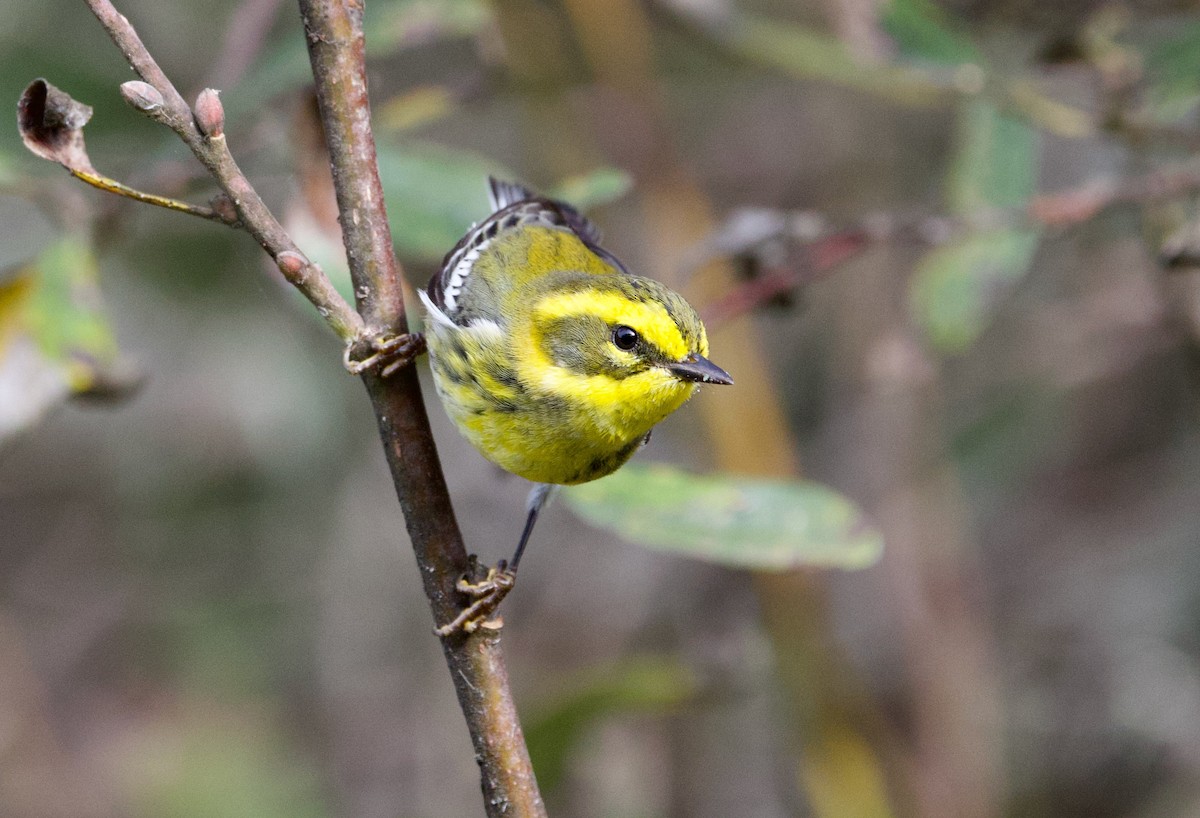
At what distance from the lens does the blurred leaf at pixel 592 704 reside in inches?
121

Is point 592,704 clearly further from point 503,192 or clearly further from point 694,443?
point 694,443

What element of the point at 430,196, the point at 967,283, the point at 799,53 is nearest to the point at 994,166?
the point at 967,283

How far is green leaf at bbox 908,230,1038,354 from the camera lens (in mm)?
2934

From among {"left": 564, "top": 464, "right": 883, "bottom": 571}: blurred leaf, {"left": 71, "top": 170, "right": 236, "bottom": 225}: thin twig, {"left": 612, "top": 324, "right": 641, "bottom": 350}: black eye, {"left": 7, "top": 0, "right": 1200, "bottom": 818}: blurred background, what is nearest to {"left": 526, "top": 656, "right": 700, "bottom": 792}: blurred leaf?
{"left": 7, "top": 0, "right": 1200, "bottom": 818}: blurred background

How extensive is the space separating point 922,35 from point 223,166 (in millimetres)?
2051

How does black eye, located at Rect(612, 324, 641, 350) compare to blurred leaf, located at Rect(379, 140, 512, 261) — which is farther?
blurred leaf, located at Rect(379, 140, 512, 261)

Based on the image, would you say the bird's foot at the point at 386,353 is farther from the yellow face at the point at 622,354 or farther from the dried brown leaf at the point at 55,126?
the yellow face at the point at 622,354

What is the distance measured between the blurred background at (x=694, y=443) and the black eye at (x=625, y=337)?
1.12ft

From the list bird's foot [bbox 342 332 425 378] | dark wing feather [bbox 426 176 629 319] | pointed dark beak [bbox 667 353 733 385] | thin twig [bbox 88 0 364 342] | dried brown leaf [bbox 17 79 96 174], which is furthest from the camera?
dark wing feather [bbox 426 176 629 319]

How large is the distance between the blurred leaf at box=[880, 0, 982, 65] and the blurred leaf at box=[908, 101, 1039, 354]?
0.21m

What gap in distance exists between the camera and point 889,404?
471cm

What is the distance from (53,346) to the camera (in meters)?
2.40

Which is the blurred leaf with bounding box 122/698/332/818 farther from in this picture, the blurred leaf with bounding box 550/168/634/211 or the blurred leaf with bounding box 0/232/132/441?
the blurred leaf with bounding box 550/168/634/211

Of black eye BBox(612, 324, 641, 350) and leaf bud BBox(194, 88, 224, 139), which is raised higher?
black eye BBox(612, 324, 641, 350)
